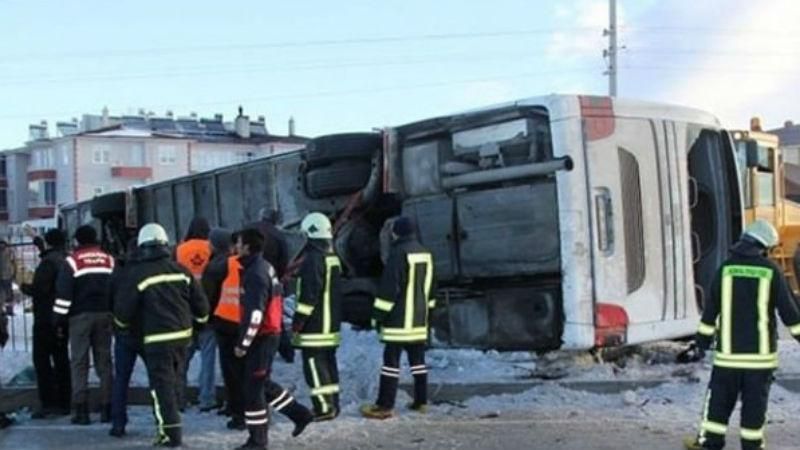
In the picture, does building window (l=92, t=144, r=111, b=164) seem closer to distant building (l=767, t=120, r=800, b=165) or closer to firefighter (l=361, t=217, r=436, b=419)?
distant building (l=767, t=120, r=800, b=165)

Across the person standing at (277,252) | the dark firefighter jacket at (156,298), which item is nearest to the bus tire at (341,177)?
the person standing at (277,252)

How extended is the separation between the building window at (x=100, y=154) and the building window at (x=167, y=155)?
10.6 ft

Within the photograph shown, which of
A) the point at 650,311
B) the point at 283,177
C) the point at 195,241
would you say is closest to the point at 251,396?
the point at 195,241

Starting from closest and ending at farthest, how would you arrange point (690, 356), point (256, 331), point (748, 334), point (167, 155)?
point (748, 334)
point (256, 331)
point (690, 356)
point (167, 155)

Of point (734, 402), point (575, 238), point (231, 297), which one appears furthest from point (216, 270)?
point (734, 402)

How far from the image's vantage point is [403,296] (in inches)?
348

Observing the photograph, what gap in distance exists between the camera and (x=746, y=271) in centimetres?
711

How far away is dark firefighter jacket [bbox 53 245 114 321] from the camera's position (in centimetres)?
862

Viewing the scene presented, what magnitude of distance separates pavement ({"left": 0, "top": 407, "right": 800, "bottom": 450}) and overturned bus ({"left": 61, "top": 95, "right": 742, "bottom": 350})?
759 millimetres

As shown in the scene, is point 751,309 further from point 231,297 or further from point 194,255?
point 194,255

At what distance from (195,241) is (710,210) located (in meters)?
4.78

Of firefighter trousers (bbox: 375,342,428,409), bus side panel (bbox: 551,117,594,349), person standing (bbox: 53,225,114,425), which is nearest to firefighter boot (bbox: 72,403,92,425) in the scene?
person standing (bbox: 53,225,114,425)

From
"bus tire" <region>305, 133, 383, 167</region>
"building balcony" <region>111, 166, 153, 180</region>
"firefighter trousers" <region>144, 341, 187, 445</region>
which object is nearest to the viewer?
"firefighter trousers" <region>144, 341, 187, 445</region>

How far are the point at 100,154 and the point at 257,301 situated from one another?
211 ft
